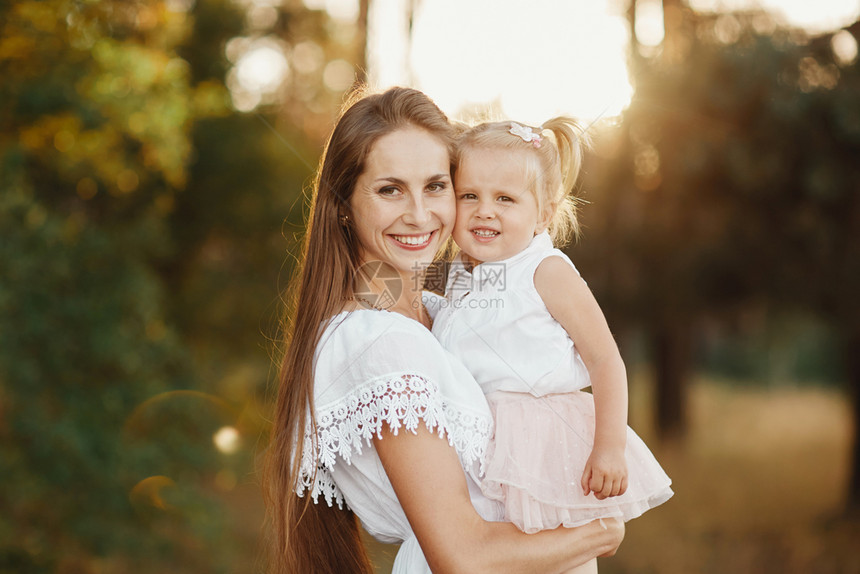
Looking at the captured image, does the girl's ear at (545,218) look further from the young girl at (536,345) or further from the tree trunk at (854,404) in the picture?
the tree trunk at (854,404)

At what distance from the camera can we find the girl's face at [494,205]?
2.30m

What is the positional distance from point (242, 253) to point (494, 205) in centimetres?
796

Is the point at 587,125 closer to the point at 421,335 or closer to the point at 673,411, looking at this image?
the point at 421,335

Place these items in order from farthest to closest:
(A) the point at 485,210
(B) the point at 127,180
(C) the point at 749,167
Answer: (C) the point at 749,167
(B) the point at 127,180
(A) the point at 485,210

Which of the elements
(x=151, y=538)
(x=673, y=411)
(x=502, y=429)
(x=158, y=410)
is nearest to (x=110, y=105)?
(x=158, y=410)

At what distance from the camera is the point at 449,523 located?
5.94ft

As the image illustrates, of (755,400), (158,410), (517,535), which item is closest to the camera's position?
(517,535)

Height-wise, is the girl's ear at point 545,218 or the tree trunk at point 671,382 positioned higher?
the tree trunk at point 671,382

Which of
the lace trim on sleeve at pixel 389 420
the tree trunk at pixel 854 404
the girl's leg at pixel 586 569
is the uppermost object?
the tree trunk at pixel 854 404

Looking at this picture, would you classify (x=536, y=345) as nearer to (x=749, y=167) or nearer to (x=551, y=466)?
(x=551, y=466)

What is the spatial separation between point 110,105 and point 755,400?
16.8 metres

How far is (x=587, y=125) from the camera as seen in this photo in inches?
103

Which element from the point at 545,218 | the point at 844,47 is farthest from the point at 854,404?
the point at 545,218

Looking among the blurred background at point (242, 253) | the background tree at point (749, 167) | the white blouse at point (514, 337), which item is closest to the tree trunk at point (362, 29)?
the blurred background at point (242, 253)
